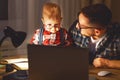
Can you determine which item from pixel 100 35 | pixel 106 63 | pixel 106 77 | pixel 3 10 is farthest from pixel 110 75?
pixel 3 10

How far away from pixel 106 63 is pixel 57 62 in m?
0.70

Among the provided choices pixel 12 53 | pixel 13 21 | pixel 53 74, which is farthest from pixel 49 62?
pixel 13 21

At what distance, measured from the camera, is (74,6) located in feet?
10.1

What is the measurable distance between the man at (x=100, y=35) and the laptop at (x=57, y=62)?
2.10ft

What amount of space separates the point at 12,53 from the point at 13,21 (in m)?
0.37

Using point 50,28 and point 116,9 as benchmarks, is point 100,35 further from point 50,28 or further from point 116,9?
point 116,9

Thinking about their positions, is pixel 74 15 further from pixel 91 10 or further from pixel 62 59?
pixel 62 59

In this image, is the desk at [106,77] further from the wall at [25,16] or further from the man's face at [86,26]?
the wall at [25,16]

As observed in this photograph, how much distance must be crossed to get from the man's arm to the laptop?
0.64 metres

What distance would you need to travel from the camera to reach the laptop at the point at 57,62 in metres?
1.36

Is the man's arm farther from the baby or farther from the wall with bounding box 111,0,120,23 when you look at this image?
the wall with bounding box 111,0,120,23

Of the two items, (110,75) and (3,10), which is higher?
(3,10)

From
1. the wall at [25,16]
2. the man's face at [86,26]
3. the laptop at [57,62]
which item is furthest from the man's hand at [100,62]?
the wall at [25,16]

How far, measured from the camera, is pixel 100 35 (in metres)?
2.12
